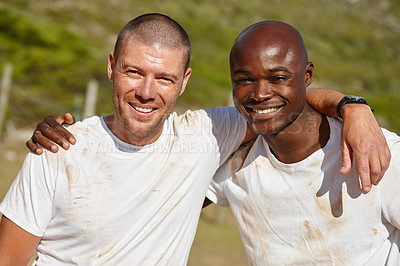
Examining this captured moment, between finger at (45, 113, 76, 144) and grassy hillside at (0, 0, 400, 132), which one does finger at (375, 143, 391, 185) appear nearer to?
finger at (45, 113, 76, 144)

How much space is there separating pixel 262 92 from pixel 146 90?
1.89ft

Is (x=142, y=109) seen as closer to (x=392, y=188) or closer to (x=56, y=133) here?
(x=56, y=133)

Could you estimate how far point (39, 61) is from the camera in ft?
56.3

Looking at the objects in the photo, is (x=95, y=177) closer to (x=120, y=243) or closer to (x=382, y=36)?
(x=120, y=243)

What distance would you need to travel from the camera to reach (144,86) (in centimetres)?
225

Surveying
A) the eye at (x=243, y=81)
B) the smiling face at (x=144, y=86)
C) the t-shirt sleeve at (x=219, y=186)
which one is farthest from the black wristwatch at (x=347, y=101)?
the smiling face at (x=144, y=86)

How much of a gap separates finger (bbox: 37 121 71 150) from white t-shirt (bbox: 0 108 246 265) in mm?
54

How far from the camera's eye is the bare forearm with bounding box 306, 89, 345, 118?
2.21 m

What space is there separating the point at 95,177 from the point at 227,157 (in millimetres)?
767

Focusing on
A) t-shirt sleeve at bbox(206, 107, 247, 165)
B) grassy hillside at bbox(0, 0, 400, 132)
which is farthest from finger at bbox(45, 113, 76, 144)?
grassy hillside at bbox(0, 0, 400, 132)

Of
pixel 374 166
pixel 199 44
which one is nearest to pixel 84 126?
pixel 374 166

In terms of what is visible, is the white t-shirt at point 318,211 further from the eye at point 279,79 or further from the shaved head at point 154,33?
the shaved head at point 154,33

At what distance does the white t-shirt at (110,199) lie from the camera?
2.12m

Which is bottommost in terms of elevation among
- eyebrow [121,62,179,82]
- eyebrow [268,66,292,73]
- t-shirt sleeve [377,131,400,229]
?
t-shirt sleeve [377,131,400,229]
